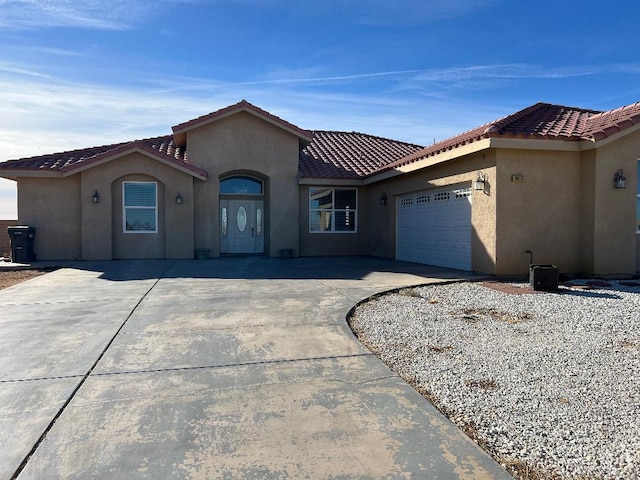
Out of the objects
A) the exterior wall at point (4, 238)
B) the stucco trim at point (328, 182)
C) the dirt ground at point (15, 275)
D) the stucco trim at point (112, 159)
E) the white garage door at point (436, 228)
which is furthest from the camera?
the exterior wall at point (4, 238)

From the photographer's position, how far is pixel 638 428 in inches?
125

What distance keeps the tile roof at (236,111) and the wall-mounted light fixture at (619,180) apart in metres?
10.3

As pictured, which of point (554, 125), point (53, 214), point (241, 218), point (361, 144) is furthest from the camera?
point (361, 144)

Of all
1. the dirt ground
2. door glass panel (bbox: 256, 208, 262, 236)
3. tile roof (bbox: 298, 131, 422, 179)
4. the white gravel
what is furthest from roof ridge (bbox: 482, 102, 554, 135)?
the dirt ground

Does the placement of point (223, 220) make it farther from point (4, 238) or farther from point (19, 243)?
point (4, 238)

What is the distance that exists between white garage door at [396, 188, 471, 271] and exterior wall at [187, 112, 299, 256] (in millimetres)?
4239

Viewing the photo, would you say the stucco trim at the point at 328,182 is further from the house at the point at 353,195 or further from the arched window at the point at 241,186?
the arched window at the point at 241,186

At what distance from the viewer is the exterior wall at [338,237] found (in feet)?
57.5

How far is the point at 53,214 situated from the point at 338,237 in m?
10.3

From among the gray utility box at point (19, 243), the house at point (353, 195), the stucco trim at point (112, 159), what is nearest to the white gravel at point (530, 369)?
the house at point (353, 195)

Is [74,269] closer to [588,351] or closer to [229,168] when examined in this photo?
[229,168]

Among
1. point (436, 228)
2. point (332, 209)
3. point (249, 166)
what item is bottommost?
point (436, 228)

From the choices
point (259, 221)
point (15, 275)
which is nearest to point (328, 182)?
point (259, 221)

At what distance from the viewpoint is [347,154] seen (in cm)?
2059
